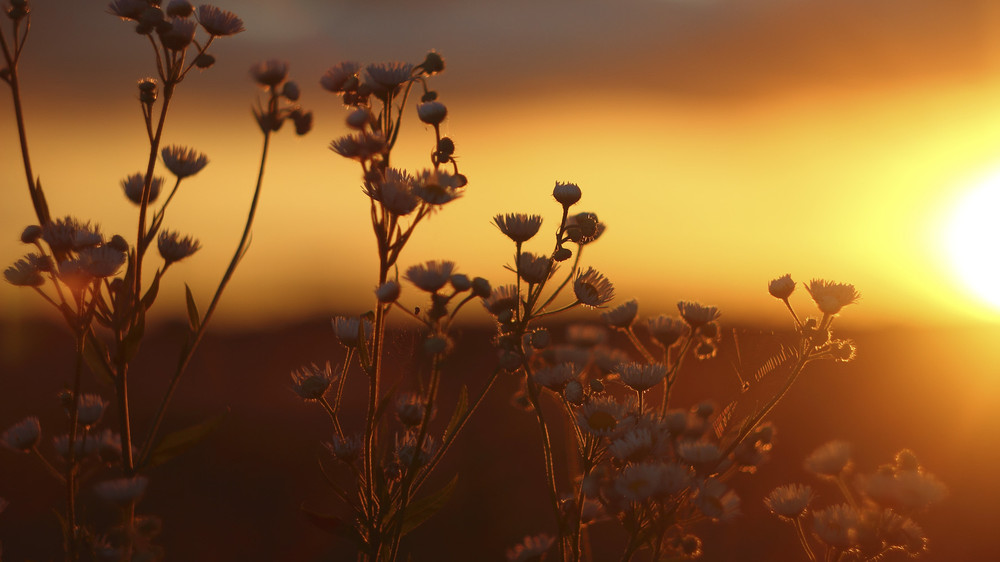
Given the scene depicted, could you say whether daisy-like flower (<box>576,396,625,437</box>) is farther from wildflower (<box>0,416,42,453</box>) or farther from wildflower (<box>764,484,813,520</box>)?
wildflower (<box>0,416,42,453</box>)

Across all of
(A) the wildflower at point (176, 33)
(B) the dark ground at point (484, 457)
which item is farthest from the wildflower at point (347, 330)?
(B) the dark ground at point (484, 457)

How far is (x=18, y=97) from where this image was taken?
1.89 meters

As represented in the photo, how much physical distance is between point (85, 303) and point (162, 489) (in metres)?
3.75

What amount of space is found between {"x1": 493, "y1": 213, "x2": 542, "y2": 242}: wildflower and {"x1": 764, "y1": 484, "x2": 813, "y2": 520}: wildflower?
0.89m

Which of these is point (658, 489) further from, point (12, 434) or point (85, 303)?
point (12, 434)

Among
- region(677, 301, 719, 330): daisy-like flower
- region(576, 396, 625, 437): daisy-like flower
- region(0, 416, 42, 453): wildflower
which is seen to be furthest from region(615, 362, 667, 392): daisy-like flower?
region(0, 416, 42, 453): wildflower

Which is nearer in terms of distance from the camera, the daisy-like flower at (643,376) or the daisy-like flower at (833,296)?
the daisy-like flower at (643,376)

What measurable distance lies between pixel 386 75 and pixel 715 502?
1.30m

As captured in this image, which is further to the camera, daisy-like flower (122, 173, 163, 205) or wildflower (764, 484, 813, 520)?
daisy-like flower (122, 173, 163, 205)

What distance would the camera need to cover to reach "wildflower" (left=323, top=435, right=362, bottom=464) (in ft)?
6.32

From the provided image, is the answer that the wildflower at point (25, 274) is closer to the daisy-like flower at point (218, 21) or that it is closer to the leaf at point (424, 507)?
the daisy-like flower at point (218, 21)

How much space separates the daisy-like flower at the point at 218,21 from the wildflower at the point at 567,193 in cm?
97

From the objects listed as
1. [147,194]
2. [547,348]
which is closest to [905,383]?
[547,348]

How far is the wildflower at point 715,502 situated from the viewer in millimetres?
1744
